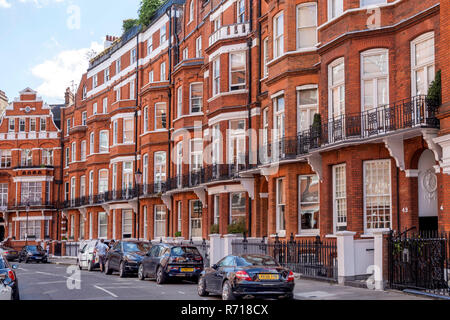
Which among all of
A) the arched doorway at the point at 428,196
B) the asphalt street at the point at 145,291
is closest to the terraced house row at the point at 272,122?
the arched doorway at the point at 428,196

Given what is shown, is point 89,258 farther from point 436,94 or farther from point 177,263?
point 436,94

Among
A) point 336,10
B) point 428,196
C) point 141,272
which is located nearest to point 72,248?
point 141,272

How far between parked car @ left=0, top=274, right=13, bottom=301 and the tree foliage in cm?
3643

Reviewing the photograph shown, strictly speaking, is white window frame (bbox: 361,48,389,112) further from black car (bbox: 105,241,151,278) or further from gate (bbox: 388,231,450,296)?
black car (bbox: 105,241,151,278)

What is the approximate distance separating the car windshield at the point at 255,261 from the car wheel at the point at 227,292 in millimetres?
585

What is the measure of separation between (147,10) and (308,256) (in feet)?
104

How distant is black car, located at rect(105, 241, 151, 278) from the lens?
2677 cm

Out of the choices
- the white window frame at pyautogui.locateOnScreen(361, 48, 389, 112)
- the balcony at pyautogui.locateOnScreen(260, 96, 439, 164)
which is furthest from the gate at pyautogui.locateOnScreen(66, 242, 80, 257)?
the white window frame at pyautogui.locateOnScreen(361, 48, 389, 112)

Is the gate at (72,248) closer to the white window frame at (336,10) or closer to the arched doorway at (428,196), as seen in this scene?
the white window frame at (336,10)

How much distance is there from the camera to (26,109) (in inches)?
2800

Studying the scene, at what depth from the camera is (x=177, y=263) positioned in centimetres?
2288
